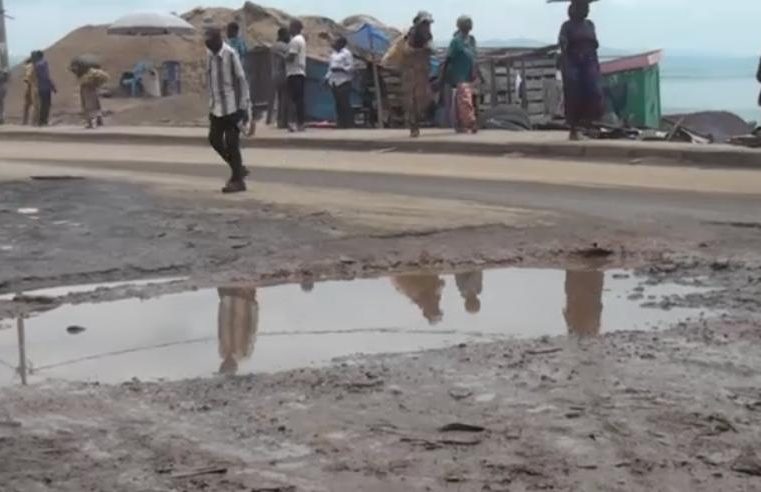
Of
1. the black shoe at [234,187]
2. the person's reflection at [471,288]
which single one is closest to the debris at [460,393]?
the person's reflection at [471,288]

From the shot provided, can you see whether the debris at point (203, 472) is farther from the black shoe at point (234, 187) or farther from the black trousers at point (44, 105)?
the black trousers at point (44, 105)

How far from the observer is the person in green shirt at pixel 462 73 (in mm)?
19031

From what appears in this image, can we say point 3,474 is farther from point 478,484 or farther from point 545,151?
point 545,151

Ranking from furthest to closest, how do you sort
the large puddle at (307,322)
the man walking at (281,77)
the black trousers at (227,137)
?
the man walking at (281,77) → the black trousers at (227,137) → the large puddle at (307,322)

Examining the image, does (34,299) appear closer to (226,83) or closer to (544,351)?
(544,351)

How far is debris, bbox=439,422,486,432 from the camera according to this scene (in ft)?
16.1

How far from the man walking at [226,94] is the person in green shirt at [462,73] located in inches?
263

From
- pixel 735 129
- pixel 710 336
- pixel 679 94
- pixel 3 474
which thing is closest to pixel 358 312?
pixel 710 336

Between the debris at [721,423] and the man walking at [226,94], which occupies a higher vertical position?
the man walking at [226,94]

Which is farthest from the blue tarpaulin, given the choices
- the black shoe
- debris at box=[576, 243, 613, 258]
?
debris at box=[576, 243, 613, 258]

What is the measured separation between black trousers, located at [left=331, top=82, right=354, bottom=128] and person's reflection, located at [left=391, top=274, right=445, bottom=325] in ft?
47.1

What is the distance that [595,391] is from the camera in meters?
5.44

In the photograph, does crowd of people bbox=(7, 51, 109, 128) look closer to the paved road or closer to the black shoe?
the paved road

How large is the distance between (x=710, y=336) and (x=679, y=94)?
46344 millimetres
